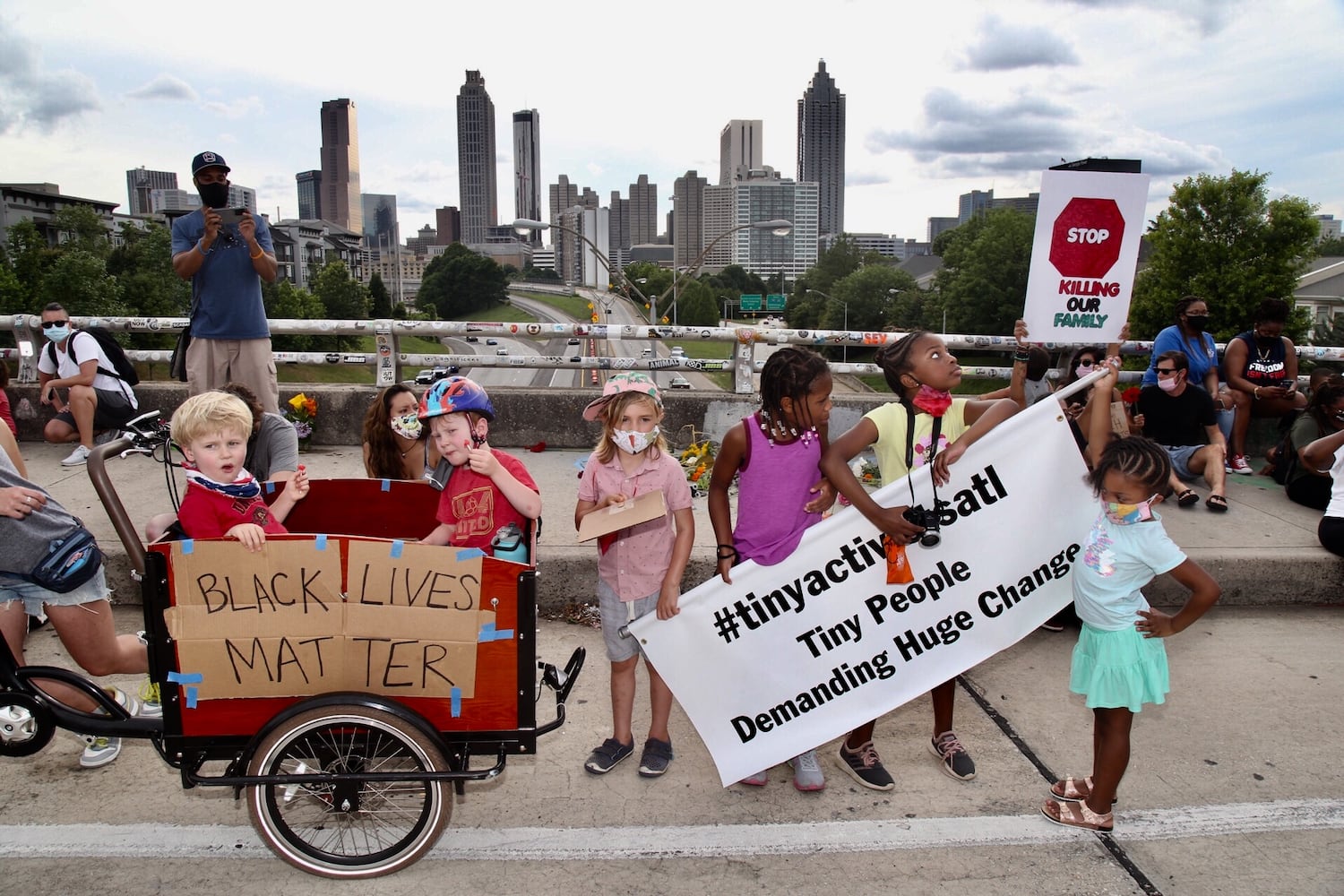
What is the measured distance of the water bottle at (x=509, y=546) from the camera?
319cm

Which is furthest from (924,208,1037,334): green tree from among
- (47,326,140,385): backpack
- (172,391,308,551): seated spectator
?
(172,391,308,551): seated spectator

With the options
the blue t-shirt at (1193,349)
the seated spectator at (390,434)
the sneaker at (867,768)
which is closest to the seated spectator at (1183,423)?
the blue t-shirt at (1193,349)

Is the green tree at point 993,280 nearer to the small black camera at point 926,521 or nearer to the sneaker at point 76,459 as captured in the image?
the sneaker at point 76,459

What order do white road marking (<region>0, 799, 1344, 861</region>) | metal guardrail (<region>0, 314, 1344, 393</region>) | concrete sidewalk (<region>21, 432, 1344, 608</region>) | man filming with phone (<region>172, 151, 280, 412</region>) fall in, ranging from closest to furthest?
1. white road marking (<region>0, 799, 1344, 861</region>)
2. concrete sidewalk (<region>21, 432, 1344, 608</region>)
3. man filming with phone (<region>172, 151, 280, 412</region>)
4. metal guardrail (<region>0, 314, 1344, 393</region>)

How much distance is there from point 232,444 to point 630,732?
195 centimetres

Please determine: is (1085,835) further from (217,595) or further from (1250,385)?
(1250,385)

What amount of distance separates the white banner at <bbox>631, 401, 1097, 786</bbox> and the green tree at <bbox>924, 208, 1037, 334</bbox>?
7675cm

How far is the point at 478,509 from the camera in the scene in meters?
3.39

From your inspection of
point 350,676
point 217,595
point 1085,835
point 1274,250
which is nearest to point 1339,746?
point 1085,835

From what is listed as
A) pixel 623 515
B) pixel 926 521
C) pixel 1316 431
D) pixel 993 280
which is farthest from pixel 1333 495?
pixel 993 280

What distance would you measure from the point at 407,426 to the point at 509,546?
67.5 inches

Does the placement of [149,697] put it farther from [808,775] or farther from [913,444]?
[913,444]

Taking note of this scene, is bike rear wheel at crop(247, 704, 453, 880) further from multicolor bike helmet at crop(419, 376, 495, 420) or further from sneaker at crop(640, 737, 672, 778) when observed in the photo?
multicolor bike helmet at crop(419, 376, 495, 420)

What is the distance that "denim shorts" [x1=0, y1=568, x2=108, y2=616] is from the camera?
11.0 feet
